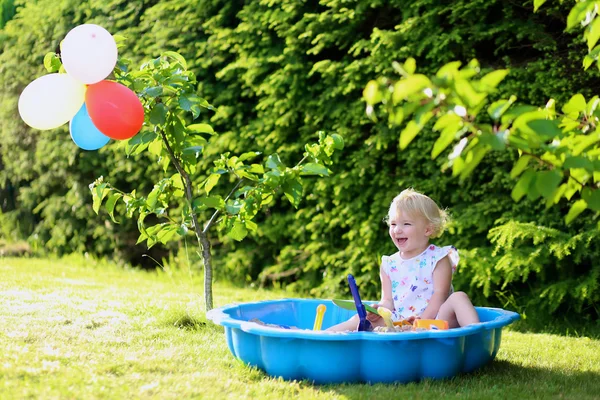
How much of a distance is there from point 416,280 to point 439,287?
13 cm

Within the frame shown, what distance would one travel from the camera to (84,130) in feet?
13.5

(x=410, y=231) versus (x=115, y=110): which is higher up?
(x=115, y=110)

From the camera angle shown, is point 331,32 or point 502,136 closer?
point 502,136

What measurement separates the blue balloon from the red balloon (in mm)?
216

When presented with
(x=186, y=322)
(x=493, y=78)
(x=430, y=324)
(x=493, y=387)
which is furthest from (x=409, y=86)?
(x=186, y=322)

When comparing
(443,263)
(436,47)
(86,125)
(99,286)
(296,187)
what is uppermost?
(436,47)

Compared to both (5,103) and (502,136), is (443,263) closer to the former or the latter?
(502,136)

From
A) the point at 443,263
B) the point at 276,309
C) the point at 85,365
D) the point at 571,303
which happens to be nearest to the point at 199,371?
the point at 85,365

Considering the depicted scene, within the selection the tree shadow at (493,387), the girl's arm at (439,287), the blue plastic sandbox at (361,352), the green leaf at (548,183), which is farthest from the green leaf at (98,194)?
the green leaf at (548,183)

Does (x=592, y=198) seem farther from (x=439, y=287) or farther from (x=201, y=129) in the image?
(x=201, y=129)

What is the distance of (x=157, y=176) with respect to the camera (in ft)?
22.2

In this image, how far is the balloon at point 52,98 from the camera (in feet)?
12.9

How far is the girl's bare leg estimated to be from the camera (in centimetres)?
336

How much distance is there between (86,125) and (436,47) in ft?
6.91
